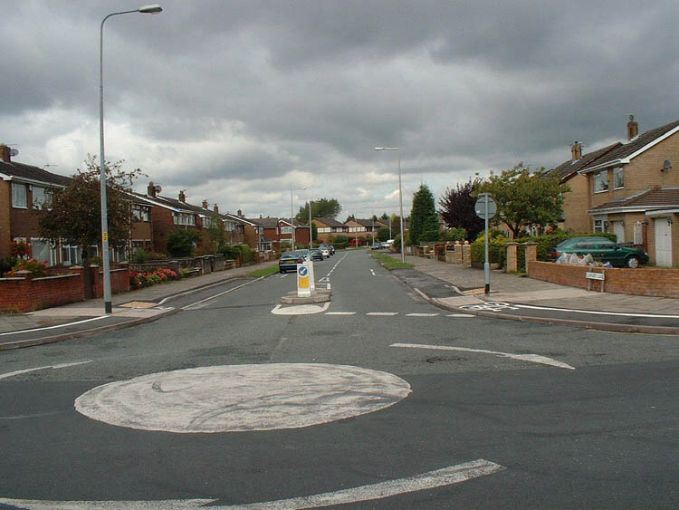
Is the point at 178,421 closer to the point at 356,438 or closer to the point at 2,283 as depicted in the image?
the point at 356,438

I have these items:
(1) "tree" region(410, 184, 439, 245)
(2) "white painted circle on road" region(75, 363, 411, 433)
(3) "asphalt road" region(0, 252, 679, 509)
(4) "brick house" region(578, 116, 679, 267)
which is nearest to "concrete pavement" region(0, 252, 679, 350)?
(3) "asphalt road" region(0, 252, 679, 509)

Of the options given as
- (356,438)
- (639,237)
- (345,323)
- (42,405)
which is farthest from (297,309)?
(639,237)

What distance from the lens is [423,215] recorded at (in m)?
73.3

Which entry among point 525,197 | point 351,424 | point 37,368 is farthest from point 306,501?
point 525,197

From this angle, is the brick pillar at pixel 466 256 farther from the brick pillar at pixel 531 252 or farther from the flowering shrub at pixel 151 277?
the flowering shrub at pixel 151 277

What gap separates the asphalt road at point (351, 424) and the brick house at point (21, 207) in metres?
21.8

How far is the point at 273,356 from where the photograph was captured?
11328 millimetres

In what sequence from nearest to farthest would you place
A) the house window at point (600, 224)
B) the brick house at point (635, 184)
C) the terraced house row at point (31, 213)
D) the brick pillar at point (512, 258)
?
the brick pillar at point (512, 258)
the terraced house row at point (31, 213)
the brick house at point (635, 184)
the house window at point (600, 224)

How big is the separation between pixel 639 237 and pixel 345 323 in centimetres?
2347

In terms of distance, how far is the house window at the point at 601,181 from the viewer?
39875 millimetres

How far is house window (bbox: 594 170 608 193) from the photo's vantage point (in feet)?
131

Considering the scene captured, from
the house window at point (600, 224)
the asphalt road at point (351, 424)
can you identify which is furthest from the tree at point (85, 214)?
the house window at point (600, 224)

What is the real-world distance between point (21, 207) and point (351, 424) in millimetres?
31754

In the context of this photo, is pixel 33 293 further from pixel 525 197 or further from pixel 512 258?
pixel 525 197
